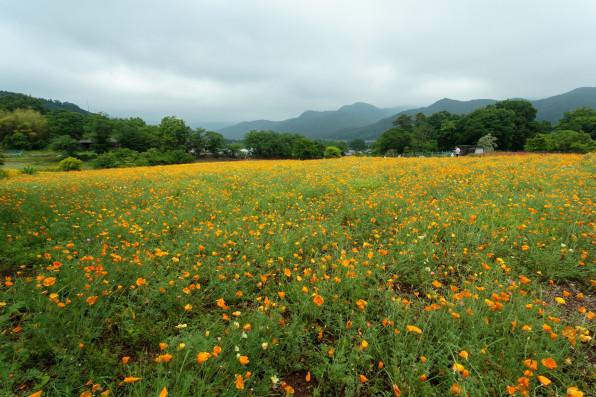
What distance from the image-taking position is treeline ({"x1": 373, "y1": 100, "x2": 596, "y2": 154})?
2085 inches

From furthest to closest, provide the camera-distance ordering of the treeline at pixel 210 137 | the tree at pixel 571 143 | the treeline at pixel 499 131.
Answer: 1. the treeline at pixel 499 131
2. the treeline at pixel 210 137
3. the tree at pixel 571 143

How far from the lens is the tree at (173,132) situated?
49.5 m

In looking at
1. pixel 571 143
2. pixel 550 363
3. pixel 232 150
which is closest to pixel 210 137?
pixel 232 150

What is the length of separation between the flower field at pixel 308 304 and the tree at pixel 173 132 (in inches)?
1978

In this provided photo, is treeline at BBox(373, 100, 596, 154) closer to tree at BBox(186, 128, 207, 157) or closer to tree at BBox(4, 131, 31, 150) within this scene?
tree at BBox(186, 128, 207, 157)

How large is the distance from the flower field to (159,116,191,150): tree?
5023cm

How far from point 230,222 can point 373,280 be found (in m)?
3.15

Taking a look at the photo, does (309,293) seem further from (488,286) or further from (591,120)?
(591,120)

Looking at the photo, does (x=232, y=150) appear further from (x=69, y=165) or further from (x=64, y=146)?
(x=69, y=165)

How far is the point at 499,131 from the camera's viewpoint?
55094 mm

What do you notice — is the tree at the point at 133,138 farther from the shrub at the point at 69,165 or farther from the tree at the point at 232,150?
the shrub at the point at 69,165

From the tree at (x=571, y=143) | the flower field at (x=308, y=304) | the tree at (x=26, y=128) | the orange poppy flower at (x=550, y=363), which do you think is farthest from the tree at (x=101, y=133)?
the tree at (x=571, y=143)

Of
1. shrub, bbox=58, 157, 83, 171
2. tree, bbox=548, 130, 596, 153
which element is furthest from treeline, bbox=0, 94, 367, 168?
tree, bbox=548, 130, 596, 153

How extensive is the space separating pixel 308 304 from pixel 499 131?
240 ft
